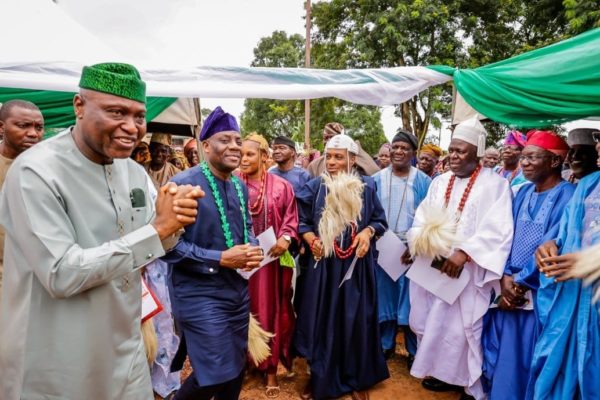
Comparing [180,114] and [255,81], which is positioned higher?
[255,81]

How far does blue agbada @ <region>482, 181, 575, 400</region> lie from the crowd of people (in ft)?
0.04

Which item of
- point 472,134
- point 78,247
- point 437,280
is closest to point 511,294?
point 437,280

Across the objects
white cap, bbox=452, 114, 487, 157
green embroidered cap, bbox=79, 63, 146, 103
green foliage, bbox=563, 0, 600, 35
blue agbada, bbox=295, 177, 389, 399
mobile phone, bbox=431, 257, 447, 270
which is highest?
green foliage, bbox=563, 0, 600, 35

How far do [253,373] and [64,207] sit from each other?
10.5ft

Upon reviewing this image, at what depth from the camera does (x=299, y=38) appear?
1340 inches

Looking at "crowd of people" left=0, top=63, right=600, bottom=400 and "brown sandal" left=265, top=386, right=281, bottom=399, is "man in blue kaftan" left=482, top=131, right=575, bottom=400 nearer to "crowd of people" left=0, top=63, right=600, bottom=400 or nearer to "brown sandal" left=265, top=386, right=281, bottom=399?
"crowd of people" left=0, top=63, right=600, bottom=400

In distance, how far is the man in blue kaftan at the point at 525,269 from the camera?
3.02 metres

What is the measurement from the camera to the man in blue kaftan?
3016 millimetres

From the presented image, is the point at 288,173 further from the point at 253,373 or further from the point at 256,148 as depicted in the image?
the point at 253,373

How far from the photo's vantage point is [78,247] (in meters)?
1.40

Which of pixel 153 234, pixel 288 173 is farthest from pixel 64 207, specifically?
pixel 288 173

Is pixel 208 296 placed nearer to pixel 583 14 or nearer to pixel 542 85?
pixel 542 85

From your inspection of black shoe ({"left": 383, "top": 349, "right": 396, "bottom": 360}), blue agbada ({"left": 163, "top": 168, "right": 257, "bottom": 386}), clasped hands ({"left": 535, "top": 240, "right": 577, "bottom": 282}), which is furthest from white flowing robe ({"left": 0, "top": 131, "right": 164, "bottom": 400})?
black shoe ({"left": 383, "top": 349, "right": 396, "bottom": 360})

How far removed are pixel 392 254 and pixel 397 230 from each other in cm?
53
